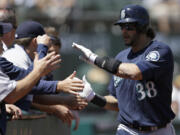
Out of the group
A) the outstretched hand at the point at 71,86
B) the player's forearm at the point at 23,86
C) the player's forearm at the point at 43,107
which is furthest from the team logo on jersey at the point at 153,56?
the player's forearm at the point at 23,86

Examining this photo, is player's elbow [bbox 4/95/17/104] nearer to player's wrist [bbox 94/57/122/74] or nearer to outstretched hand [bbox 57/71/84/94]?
outstretched hand [bbox 57/71/84/94]

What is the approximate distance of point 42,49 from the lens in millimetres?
4672

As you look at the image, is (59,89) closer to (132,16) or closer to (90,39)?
(132,16)

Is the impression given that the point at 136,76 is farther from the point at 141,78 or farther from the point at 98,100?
the point at 98,100


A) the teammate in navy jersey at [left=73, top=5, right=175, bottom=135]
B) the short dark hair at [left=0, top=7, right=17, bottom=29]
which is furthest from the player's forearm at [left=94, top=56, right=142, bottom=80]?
the short dark hair at [left=0, top=7, right=17, bottom=29]

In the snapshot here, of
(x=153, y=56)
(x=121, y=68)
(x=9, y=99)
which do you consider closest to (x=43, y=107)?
(x=121, y=68)

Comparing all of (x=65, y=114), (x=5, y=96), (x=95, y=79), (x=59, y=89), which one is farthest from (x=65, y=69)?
(x=5, y=96)

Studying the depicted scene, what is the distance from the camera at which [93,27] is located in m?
12.8

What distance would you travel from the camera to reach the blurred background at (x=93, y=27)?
11875 mm

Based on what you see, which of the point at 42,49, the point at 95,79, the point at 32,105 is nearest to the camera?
the point at 42,49

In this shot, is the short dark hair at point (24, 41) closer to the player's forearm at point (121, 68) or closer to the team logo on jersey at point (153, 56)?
the player's forearm at point (121, 68)

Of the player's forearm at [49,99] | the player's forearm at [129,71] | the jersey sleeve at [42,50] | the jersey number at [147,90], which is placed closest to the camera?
the jersey sleeve at [42,50]

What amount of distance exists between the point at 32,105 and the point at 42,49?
1.07m

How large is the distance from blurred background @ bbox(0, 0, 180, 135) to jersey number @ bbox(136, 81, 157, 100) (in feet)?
20.2
